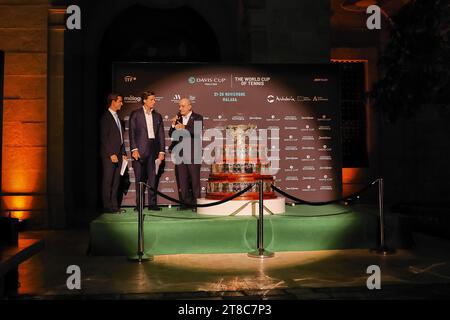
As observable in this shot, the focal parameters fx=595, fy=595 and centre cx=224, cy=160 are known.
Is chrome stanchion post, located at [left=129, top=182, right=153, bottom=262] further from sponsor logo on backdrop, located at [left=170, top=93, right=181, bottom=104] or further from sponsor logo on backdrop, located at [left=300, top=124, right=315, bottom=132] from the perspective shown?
sponsor logo on backdrop, located at [left=300, top=124, right=315, bottom=132]

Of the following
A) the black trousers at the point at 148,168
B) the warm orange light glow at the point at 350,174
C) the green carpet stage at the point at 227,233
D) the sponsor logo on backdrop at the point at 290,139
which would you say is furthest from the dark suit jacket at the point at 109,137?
the warm orange light glow at the point at 350,174

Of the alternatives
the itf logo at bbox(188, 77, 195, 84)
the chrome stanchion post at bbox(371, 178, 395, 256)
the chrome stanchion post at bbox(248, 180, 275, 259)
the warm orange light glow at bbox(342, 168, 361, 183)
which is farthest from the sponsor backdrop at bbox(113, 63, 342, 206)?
the warm orange light glow at bbox(342, 168, 361, 183)

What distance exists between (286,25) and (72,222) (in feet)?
21.7

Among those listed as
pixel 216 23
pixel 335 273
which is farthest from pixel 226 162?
pixel 216 23

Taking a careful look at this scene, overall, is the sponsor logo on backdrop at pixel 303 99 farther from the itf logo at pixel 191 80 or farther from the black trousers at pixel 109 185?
the black trousers at pixel 109 185

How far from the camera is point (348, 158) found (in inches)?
698

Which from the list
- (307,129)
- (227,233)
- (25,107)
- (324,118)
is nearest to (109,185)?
(227,233)

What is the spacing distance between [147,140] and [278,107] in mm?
2931

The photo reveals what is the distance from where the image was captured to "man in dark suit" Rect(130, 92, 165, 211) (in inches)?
413

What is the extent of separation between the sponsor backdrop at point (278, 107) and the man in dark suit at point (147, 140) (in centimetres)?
93

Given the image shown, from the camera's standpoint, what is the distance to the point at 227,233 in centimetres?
923

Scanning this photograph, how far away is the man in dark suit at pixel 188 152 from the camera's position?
10797 mm

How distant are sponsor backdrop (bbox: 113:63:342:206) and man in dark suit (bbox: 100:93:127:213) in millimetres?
942

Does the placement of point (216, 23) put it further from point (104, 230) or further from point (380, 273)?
point (380, 273)
